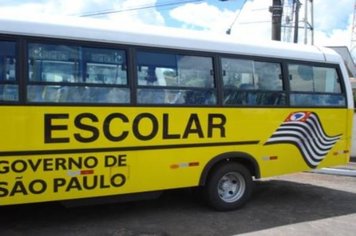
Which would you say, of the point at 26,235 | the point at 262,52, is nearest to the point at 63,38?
the point at 26,235

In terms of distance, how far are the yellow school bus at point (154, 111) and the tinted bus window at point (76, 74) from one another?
1cm

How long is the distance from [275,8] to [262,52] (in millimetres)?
8038

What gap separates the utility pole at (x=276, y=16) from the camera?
15445mm

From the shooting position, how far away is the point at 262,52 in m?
8.12

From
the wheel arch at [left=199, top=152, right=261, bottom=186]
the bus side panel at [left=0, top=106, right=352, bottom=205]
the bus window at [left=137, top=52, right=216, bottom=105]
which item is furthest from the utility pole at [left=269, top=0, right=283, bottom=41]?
the bus window at [left=137, top=52, right=216, bottom=105]

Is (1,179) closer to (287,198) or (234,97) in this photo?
(234,97)

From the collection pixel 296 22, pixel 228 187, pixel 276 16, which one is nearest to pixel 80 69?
pixel 228 187

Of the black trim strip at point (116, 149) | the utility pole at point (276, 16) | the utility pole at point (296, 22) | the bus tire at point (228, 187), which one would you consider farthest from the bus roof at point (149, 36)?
the utility pole at point (296, 22)

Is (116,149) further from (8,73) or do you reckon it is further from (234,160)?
(234,160)

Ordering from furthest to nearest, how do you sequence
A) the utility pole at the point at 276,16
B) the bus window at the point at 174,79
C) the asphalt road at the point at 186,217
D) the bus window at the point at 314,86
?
the utility pole at the point at 276,16 < the bus window at the point at 314,86 < the bus window at the point at 174,79 < the asphalt road at the point at 186,217

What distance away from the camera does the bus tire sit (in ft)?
25.4

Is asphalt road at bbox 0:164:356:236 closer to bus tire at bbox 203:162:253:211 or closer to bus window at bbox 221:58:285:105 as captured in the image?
bus tire at bbox 203:162:253:211

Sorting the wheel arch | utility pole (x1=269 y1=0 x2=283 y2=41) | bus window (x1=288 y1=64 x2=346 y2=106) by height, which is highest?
utility pole (x1=269 y1=0 x2=283 y2=41)

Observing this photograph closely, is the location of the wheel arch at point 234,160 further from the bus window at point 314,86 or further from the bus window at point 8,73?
the bus window at point 8,73
